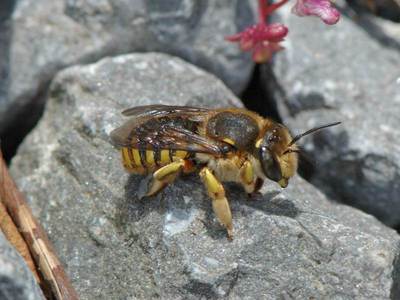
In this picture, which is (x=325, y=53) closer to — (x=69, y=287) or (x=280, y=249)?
(x=280, y=249)

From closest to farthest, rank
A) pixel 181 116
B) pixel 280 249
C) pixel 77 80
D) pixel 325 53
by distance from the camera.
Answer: pixel 280 249 < pixel 181 116 < pixel 77 80 < pixel 325 53

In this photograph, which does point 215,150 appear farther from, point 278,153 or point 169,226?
point 169,226

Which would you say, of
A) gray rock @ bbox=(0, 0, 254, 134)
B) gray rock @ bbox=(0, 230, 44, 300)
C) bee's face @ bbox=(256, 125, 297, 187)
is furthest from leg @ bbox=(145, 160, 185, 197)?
gray rock @ bbox=(0, 0, 254, 134)

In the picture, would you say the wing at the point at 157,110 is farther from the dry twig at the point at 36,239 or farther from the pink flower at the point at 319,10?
the pink flower at the point at 319,10

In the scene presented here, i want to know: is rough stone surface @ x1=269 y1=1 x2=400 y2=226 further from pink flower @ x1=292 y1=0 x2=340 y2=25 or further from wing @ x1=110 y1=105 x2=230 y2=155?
wing @ x1=110 y1=105 x2=230 y2=155

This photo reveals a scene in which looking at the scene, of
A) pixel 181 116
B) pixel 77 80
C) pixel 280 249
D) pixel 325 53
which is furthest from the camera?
pixel 325 53

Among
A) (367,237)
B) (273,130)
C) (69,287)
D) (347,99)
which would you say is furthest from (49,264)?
(347,99)
